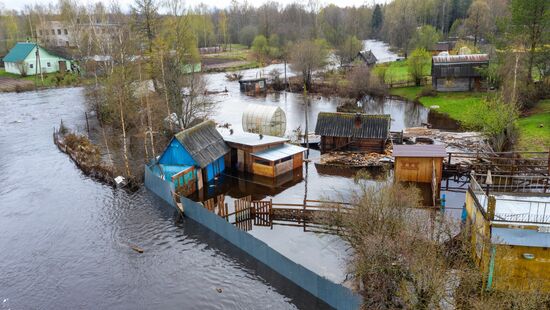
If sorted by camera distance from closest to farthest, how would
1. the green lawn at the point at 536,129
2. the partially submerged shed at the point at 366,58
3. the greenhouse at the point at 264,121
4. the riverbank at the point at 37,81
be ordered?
the green lawn at the point at 536,129, the greenhouse at the point at 264,121, the riverbank at the point at 37,81, the partially submerged shed at the point at 366,58

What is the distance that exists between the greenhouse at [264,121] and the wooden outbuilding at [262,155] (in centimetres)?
527

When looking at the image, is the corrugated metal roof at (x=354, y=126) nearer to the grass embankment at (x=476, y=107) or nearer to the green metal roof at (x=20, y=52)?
the grass embankment at (x=476, y=107)

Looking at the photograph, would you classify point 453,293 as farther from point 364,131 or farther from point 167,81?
point 167,81

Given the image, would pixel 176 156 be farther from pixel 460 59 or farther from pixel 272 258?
pixel 460 59

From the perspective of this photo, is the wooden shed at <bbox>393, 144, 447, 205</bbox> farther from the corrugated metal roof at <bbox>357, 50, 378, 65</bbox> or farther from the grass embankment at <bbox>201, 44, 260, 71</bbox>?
the grass embankment at <bbox>201, 44, 260, 71</bbox>

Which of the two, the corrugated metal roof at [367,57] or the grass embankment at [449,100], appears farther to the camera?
the corrugated metal roof at [367,57]

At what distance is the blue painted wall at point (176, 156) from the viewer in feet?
97.2

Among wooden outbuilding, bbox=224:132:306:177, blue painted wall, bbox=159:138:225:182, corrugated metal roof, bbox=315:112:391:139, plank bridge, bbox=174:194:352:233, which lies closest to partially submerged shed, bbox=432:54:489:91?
corrugated metal roof, bbox=315:112:391:139

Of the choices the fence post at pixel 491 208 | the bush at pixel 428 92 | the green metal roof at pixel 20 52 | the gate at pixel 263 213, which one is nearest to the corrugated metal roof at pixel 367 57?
the bush at pixel 428 92

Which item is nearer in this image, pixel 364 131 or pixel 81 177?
pixel 81 177

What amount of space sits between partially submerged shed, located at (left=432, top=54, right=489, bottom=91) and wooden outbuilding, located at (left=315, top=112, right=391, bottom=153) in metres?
25.9

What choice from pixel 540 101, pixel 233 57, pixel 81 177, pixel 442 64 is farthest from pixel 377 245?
pixel 233 57

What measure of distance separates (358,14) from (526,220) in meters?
135

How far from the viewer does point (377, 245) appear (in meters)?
14.7
